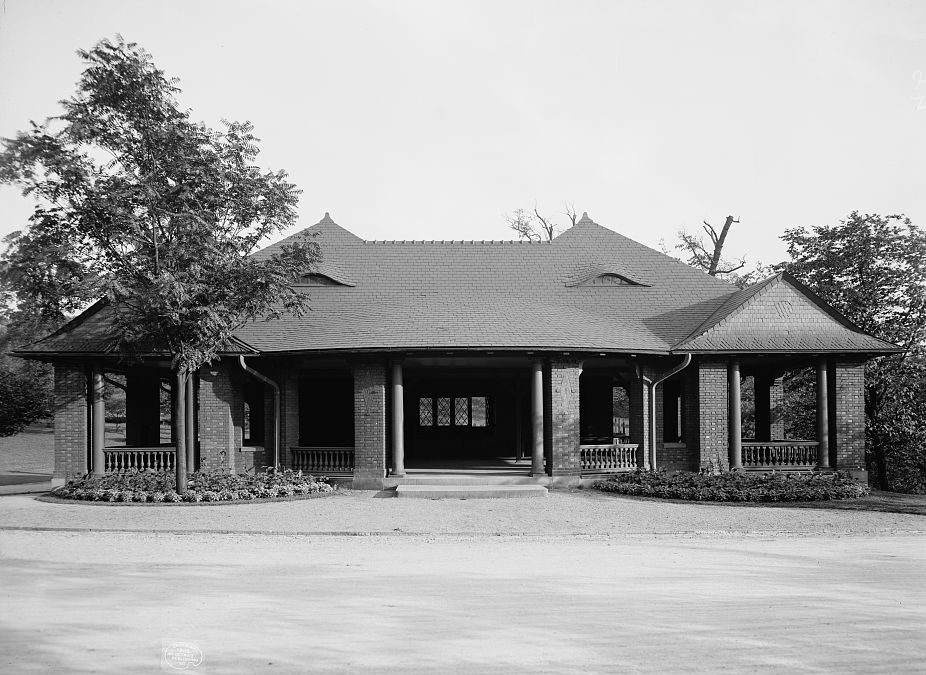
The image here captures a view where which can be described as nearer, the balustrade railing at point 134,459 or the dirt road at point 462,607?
the dirt road at point 462,607

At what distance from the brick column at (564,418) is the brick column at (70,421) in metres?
11.7

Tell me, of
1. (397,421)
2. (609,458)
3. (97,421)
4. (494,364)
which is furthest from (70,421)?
(609,458)

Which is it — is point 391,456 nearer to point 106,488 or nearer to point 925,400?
point 106,488

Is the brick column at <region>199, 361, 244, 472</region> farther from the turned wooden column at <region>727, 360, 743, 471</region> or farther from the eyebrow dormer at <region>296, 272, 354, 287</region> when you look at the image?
the turned wooden column at <region>727, 360, 743, 471</region>

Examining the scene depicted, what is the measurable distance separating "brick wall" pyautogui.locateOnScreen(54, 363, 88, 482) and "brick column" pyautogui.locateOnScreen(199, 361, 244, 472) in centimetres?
285

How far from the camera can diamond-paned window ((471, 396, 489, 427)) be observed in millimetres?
26906

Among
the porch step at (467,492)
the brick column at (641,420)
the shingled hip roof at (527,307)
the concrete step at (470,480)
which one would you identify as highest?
the shingled hip roof at (527,307)

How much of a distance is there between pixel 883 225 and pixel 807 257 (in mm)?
2251

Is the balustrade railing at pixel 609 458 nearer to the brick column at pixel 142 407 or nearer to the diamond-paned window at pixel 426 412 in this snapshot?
the diamond-paned window at pixel 426 412

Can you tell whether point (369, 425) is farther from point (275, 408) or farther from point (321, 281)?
point (321, 281)

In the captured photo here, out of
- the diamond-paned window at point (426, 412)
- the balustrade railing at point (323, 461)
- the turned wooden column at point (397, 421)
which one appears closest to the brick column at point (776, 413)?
the diamond-paned window at point (426, 412)

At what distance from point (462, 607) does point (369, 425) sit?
13.1 metres

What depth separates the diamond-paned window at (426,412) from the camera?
26.8m

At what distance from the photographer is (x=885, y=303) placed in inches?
981
